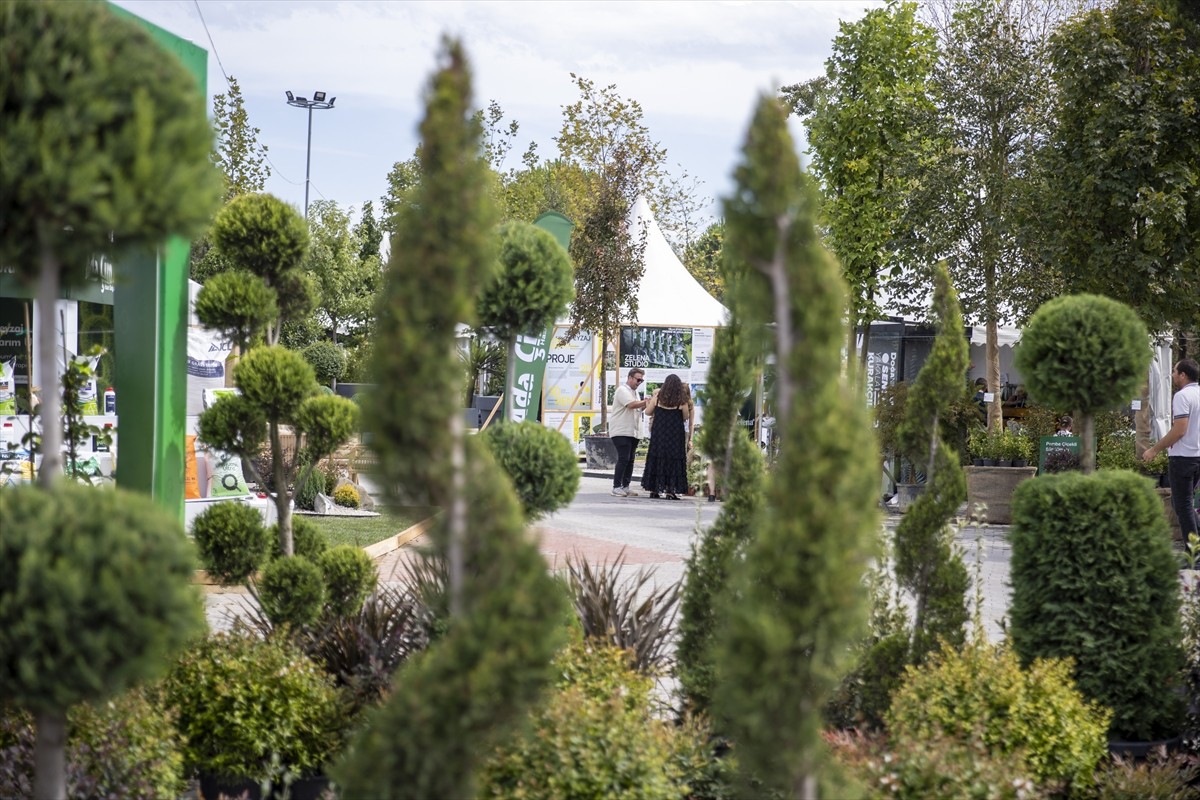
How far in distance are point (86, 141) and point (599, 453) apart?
65.5 ft

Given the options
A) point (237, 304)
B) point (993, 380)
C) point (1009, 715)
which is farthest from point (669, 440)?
point (1009, 715)

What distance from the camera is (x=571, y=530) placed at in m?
12.3

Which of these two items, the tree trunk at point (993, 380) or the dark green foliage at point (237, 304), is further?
the tree trunk at point (993, 380)

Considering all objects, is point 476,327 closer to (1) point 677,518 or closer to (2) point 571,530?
(2) point 571,530

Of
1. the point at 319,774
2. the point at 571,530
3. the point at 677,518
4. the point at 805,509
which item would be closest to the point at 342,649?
the point at 319,774

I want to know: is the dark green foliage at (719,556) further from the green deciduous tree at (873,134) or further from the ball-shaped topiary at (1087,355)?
the green deciduous tree at (873,134)

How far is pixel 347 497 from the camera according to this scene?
45.6ft

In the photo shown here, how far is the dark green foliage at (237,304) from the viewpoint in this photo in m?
4.20

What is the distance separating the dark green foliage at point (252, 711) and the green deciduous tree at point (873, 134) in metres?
13.5

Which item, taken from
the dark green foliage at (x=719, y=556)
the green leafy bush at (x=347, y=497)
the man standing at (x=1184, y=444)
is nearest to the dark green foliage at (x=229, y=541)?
the dark green foliage at (x=719, y=556)

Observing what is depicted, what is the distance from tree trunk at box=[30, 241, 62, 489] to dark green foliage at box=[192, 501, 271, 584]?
5.61ft

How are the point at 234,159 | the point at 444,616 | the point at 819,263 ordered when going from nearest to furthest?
1. the point at 819,263
2. the point at 444,616
3. the point at 234,159

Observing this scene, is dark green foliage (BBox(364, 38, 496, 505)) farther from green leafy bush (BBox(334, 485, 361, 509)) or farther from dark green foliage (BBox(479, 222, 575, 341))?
green leafy bush (BBox(334, 485, 361, 509))

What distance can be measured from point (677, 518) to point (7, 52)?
12057 mm
